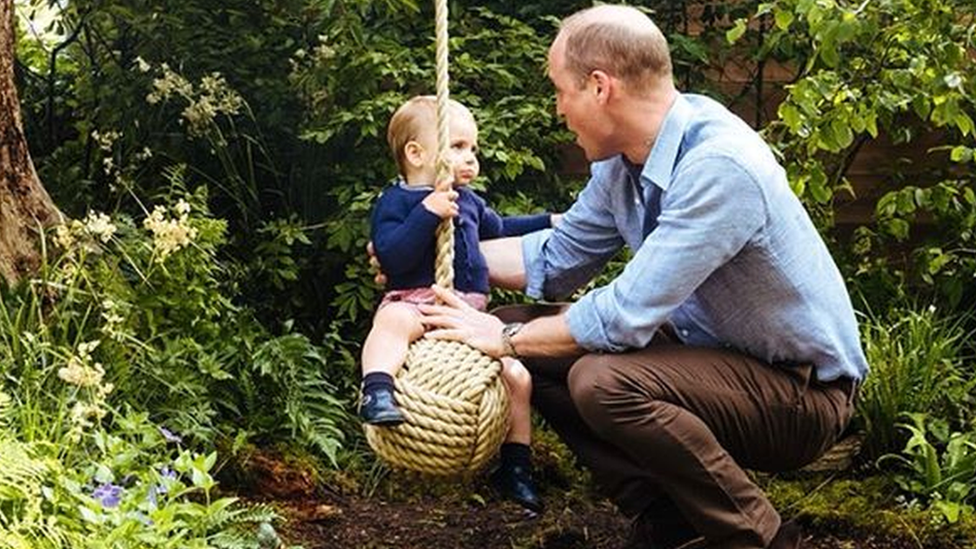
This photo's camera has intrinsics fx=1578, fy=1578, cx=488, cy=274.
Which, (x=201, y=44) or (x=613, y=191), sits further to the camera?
(x=201, y=44)

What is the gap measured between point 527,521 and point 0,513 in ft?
5.30

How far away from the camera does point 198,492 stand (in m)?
4.27

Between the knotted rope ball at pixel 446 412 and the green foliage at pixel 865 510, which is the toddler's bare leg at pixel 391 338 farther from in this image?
the green foliage at pixel 865 510

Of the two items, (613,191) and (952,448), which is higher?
(613,191)

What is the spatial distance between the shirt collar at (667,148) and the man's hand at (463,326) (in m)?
0.52

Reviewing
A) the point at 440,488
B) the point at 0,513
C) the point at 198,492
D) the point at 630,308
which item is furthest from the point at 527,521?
the point at 0,513

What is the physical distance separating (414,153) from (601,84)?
Result: 70 cm

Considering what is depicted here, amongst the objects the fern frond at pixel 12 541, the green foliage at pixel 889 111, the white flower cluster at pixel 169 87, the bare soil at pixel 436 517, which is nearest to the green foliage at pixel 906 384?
the green foliage at pixel 889 111

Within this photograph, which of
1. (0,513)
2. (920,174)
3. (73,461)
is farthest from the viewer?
(920,174)

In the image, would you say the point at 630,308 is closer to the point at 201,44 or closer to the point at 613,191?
the point at 613,191

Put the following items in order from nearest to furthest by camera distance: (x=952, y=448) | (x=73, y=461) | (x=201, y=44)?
(x=73, y=461), (x=952, y=448), (x=201, y=44)

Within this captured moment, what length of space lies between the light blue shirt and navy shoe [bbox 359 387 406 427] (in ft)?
1.45

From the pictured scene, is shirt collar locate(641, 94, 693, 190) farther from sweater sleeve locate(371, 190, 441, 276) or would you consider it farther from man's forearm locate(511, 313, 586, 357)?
sweater sleeve locate(371, 190, 441, 276)

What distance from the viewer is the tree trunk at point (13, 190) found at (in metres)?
4.65
